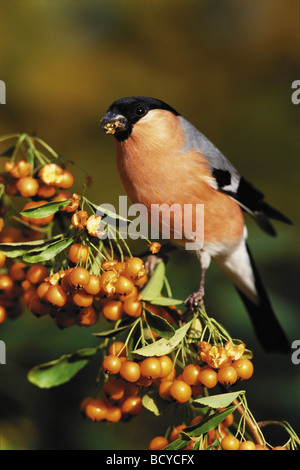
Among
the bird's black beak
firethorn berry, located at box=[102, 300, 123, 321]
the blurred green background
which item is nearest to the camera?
firethorn berry, located at box=[102, 300, 123, 321]

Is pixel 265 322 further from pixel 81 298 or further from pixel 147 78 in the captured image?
pixel 147 78

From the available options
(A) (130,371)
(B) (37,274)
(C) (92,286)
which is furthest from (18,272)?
(A) (130,371)

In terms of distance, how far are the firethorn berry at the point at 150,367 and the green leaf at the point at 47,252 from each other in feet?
1.10

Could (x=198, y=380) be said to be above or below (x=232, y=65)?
below

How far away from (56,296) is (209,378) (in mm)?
413

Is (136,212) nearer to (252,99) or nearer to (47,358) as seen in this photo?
(47,358)

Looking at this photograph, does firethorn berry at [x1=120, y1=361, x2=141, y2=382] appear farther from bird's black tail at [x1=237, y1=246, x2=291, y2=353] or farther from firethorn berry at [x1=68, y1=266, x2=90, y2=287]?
bird's black tail at [x1=237, y1=246, x2=291, y2=353]

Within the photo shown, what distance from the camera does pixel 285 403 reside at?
1802 mm

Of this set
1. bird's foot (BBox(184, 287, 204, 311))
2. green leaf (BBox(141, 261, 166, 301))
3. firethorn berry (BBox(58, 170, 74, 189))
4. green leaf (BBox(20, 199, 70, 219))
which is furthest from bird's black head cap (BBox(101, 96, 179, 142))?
bird's foot (BBox(184, 287, 204, 311))

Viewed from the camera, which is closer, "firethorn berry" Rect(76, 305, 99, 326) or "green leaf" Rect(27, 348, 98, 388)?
"firethorn berry" Rect(76, 305, 99, 326)

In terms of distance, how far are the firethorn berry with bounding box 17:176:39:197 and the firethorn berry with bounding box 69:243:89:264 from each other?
0.84 ft

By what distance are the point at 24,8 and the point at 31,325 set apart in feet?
7.00

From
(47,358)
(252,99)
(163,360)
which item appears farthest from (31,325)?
(252,99)

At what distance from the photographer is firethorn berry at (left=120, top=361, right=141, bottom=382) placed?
1.21m
